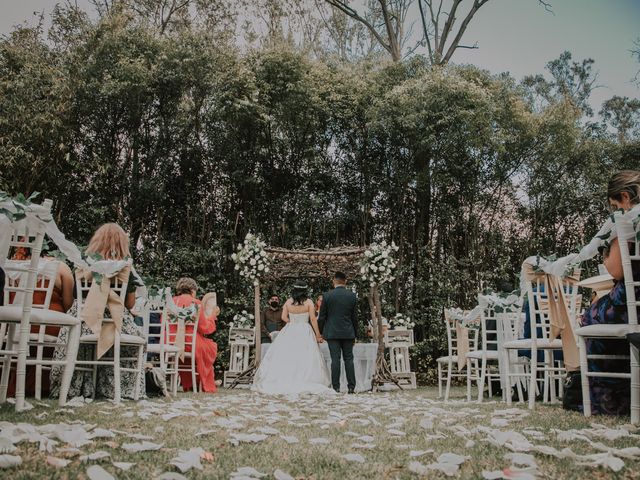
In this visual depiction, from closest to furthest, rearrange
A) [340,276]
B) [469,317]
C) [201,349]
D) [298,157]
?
[469,317] < [201,349] < [340,276] < [298,157]

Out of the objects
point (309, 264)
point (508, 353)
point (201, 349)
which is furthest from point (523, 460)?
point (309, 264)

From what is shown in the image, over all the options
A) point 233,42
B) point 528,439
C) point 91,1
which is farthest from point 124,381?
point 91,1

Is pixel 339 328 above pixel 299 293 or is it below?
below

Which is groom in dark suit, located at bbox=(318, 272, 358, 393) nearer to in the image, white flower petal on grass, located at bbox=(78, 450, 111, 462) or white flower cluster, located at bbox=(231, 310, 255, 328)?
white flower cluster, located at bbox=(231, 310, 255, 328)

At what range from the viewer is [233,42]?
12.0 m

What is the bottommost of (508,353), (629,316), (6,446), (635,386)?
(6,446)

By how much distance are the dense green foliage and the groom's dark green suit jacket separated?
3.23 meters

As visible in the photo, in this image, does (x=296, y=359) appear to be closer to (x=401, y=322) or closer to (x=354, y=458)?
(x=401, y=322)

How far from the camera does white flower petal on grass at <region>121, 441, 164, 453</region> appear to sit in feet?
7.51

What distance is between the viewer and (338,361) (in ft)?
27.2

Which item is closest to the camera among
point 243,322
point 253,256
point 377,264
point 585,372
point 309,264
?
point 585,372

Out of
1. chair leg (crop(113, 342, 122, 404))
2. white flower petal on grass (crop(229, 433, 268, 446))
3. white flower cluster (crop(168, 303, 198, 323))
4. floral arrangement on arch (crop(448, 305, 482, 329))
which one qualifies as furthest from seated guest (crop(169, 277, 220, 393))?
white flower petal on grass (crop(229, 433, 268, 446))

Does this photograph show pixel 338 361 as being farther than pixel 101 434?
Yes

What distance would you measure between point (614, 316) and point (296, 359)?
529 centimetres
